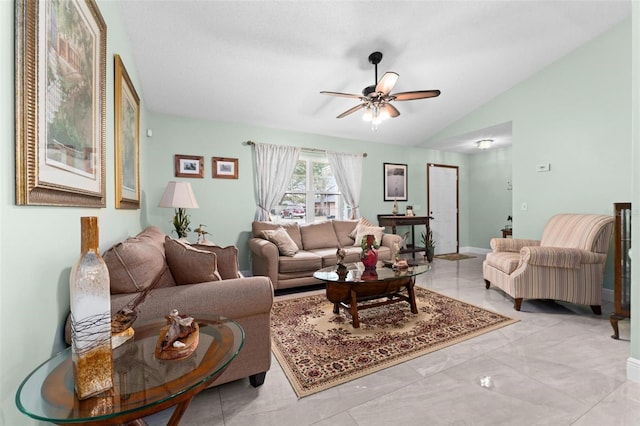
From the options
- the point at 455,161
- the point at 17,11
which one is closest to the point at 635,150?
the point at 17,11

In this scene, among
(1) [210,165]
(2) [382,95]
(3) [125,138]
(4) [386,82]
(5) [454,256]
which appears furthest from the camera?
(5) [454,256]

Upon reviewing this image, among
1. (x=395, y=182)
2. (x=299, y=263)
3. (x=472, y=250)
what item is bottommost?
(x=472, y=250)

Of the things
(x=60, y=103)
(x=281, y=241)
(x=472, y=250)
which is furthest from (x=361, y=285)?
(x=472, y=250)

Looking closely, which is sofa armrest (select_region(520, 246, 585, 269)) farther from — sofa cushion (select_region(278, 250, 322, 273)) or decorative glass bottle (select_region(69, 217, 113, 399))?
decorative glass bottle (select_region(69, 217, 113, 399))

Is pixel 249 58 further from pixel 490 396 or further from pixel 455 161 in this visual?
pixel 455 161

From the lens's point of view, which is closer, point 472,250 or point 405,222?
point 405,222

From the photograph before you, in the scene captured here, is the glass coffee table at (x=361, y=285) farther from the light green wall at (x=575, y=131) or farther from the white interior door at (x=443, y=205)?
the white interior door at (x=443, y=205)

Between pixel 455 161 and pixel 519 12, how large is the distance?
13.1 feet

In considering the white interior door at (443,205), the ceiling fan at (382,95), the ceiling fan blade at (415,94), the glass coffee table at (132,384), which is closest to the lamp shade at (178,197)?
the ceiling fan at (382,95)

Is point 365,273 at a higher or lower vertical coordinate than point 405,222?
lower

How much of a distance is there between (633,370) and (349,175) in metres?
4.14

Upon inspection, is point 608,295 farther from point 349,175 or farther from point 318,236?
point 349,175

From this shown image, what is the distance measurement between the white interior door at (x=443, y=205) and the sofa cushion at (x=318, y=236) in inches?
107

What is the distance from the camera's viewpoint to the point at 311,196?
5109 millimetres
